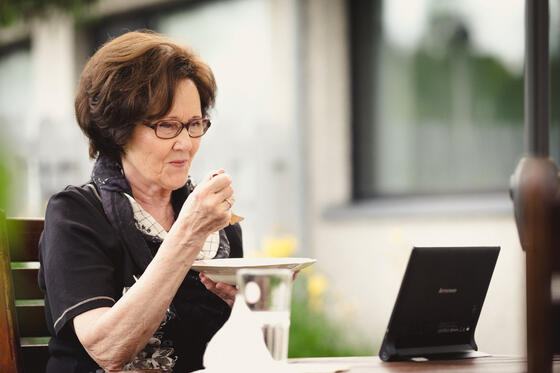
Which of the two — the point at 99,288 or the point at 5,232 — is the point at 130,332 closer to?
the point at 99,288

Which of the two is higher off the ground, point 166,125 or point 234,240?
point 166,125

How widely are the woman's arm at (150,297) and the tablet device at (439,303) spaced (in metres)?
0.42

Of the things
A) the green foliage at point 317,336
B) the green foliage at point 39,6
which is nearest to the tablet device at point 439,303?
the green foliage at point 317,336

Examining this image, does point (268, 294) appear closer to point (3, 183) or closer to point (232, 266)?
point (232, 266)

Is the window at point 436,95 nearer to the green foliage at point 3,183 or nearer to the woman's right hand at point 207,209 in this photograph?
the woman's right hand at point 207,209

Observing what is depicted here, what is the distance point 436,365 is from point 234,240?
0.78 metres

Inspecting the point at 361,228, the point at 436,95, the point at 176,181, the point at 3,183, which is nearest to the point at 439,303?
the point at 176,181

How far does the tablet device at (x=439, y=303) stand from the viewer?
5.59 feet

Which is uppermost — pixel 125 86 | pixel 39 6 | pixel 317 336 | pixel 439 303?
pixel 39 6

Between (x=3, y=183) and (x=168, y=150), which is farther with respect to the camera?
(x=168, y=150)

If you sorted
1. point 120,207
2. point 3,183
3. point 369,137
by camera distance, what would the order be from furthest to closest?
point 369,137
point 120,207
point 3,183

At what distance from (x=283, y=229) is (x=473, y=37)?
1676mm

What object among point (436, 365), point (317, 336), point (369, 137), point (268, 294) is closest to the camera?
point (268, 294)

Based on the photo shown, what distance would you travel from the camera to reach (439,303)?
1.79 m
